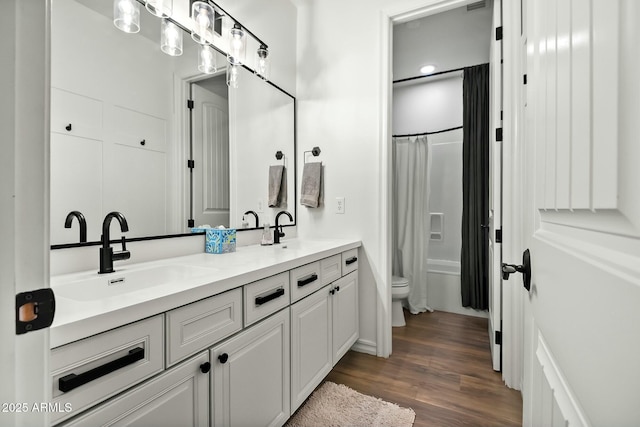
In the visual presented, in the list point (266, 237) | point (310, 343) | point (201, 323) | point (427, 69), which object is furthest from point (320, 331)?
point (427, 69)

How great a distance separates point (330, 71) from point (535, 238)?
2110 millimetres

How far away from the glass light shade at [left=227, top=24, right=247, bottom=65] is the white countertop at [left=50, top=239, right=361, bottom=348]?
3.98 ft

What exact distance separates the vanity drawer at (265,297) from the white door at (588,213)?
2.92ft

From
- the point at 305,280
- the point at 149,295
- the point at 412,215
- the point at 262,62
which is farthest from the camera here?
the point at 412,215

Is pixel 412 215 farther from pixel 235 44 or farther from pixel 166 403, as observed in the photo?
pixel 166 403

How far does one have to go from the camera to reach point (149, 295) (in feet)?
2.66

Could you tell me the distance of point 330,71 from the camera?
93.3 inches

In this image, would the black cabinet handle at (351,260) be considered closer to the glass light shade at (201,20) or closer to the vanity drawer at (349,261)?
the vanity drawer at (349,261)

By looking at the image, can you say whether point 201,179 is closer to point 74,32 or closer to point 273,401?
point 74,32

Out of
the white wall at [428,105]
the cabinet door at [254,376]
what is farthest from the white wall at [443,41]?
the cabinet door at [254,376]

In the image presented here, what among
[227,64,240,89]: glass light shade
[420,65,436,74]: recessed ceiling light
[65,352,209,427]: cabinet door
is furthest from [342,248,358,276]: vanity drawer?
[420,65,436,74]: recessed ceiling light

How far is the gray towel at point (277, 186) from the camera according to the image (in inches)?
91.7

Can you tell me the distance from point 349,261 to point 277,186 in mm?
818

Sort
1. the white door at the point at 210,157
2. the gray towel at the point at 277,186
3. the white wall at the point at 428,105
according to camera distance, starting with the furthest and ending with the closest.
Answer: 1. the white wall at the point at 428,105
2. the gray towel at the point at 277,186
3. the white door at the point at 210,157
